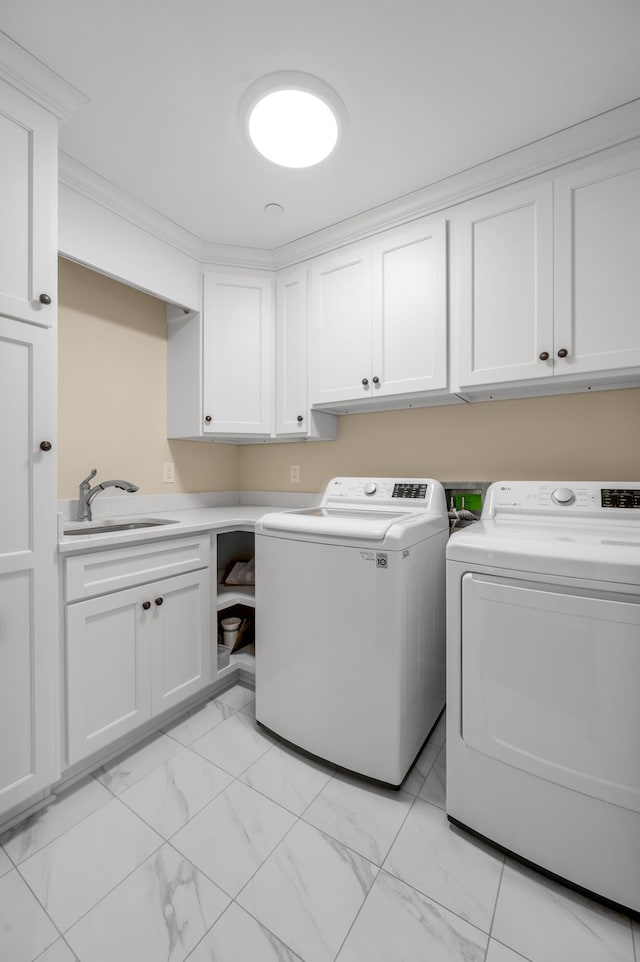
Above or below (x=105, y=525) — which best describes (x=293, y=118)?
above

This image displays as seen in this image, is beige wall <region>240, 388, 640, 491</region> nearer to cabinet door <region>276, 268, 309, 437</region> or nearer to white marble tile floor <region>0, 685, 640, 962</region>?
cabinet door <region>276, 268, 309, 437</region>

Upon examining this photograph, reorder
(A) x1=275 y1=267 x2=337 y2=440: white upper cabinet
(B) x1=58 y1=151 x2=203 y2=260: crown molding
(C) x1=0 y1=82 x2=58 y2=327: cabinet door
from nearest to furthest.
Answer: (C) x1=0 y1=82 x2=58 y2=327: cabinet door → (B) x1=58 y1=151 x2=203 y2=260: crown molding → (A) x1=275 y1=267 x2=337 y2=440: white upper cabinet

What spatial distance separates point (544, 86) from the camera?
1.29m

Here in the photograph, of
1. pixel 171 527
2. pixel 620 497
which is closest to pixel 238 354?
pixel 171 527

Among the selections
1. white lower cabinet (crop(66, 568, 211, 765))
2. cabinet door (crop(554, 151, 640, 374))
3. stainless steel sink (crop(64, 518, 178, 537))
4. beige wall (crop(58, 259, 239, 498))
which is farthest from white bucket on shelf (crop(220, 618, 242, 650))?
cabinet door (crop(554, 151, 640, 374))

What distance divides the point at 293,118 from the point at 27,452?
4.67 ft

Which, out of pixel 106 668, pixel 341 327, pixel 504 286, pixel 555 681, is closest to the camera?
pixel 555 681

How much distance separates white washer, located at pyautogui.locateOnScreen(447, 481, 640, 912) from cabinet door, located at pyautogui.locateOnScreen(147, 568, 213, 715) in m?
1.14

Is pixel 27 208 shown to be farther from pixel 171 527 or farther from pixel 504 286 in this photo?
pixel 504 286

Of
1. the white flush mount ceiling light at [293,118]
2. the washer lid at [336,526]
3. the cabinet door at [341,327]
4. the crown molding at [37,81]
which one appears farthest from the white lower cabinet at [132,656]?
the white flush mount ceiling light at [293,118]

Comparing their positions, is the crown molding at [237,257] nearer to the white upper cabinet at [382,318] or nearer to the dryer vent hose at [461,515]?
the white upper cabinet at [382,318]

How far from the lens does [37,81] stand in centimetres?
124

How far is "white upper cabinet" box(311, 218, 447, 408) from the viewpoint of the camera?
1759mm

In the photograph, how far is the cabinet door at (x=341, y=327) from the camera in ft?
6.42
